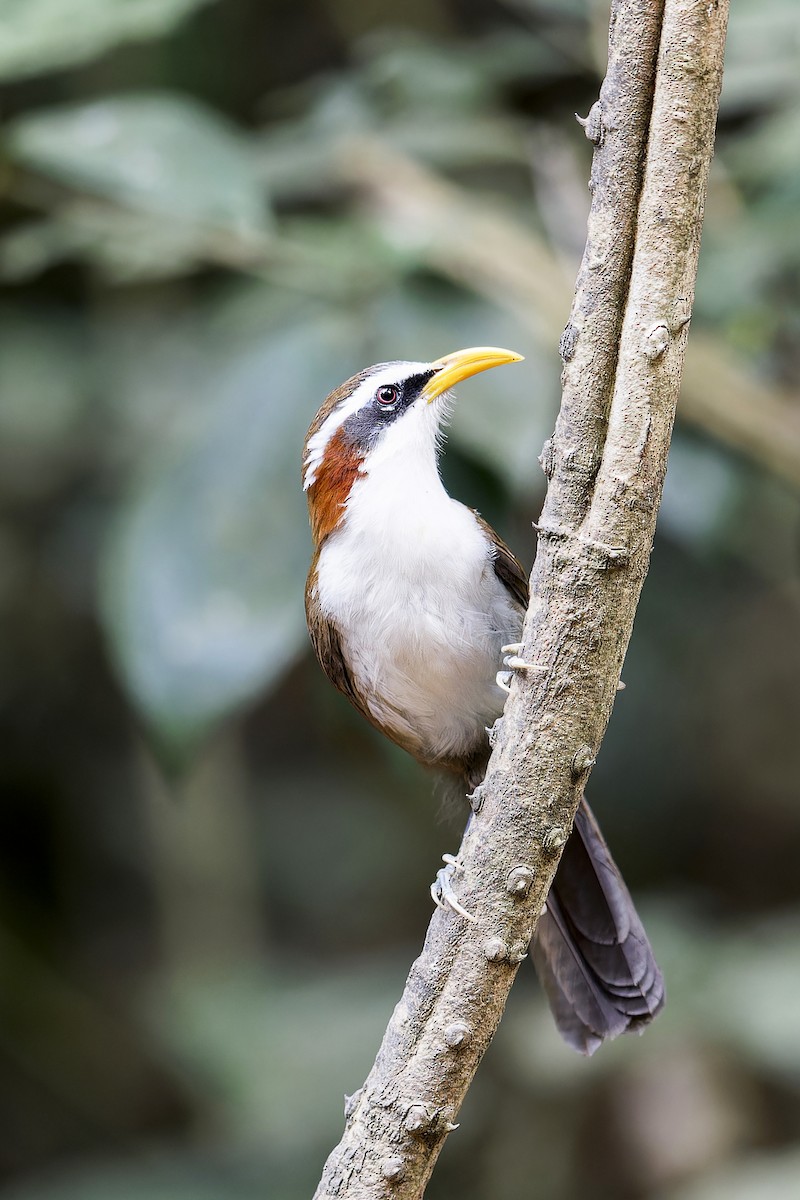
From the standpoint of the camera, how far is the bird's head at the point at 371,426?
3137 mm

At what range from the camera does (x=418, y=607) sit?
294 centimetres

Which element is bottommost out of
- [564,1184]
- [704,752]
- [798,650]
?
[564,1184]

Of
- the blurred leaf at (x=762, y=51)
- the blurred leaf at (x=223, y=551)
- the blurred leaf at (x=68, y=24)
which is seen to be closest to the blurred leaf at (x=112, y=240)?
the blurred leaf at (x=223, y=551)

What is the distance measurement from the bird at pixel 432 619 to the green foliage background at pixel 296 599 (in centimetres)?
26

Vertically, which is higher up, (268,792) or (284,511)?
(268,792)

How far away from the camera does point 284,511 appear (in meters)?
3.58

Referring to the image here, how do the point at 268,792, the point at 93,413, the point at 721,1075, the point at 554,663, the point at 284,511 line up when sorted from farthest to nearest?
the point at 268,792, the point at 93,413, the point at 721,1075, the point at 284,511, the point at 554,663

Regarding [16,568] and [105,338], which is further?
[16,568]

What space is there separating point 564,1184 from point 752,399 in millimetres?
3088

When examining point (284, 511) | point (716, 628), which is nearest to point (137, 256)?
point (284, 511)

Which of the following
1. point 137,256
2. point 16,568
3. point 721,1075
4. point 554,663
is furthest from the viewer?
point 16,568

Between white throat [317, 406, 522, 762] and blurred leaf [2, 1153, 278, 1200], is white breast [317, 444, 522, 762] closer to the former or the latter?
white throat [317, 406, 522, 762]

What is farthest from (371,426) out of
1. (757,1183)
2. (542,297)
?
(757,1183)

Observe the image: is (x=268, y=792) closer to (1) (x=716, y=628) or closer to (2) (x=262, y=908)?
(2) (x=262, y=908)
